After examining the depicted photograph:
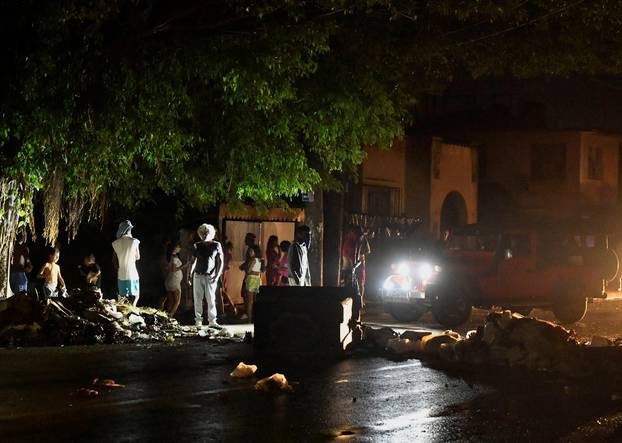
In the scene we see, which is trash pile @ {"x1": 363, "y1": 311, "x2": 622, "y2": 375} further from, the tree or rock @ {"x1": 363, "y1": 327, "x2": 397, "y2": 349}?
the tree

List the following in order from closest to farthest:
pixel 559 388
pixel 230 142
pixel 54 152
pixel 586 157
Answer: pixel 559 388
pixel 54 152
pixel 230 142
pixel 586 157

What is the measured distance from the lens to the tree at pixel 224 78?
14.4 m

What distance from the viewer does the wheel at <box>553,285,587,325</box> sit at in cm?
2111

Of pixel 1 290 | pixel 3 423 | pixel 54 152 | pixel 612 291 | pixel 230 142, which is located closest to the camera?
pixel 3 423

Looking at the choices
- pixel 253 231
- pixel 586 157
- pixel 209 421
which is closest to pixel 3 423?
pixel 209 421

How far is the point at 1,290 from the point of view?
17016 millimetres

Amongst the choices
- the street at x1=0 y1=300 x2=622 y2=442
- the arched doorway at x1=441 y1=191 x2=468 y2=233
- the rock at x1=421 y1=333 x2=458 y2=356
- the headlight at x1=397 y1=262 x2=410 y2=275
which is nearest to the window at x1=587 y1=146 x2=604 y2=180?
the arched doorway at x1=441 y1=191 x2=468 y2=233

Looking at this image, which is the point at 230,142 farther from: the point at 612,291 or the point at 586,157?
the point at 586,157

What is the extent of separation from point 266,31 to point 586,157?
33.9 m

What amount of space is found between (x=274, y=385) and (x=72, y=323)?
6287 mm

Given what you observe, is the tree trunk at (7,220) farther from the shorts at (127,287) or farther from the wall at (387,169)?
the wall at (387,169)

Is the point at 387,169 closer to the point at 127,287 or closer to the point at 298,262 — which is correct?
the point at 298,262

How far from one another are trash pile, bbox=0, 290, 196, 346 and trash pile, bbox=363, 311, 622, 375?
13.7ft

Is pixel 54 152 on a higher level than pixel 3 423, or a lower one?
higher
